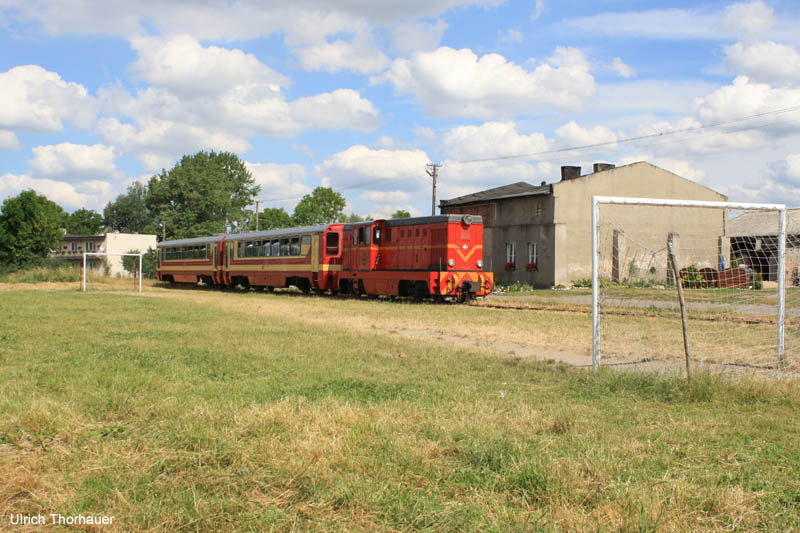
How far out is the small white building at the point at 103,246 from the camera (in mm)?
77625

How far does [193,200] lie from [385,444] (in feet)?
274

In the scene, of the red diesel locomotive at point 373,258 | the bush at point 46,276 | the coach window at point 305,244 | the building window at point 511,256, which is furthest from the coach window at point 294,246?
the bush at point 46,276

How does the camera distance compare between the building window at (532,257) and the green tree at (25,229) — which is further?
the green tree at (25,229)

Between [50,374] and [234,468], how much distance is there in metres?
4.77

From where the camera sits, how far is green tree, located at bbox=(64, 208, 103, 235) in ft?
403

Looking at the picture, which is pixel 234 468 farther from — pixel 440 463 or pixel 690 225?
pixel 690 225

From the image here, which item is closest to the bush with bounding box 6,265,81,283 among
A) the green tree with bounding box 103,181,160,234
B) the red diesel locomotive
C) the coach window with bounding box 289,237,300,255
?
the red diesel locomotive

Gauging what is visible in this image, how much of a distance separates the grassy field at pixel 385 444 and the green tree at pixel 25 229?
8118 centimetres

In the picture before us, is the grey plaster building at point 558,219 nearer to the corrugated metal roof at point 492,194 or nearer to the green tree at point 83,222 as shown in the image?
the corrugated metal roof at point 492,194

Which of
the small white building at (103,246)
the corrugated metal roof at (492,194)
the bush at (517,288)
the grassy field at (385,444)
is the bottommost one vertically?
the grassy field at (385,444)

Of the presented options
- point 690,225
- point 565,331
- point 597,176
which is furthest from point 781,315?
point 690,225

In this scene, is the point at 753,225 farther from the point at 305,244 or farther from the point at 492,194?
the point at 305,244

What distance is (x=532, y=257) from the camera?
3831 centimetres

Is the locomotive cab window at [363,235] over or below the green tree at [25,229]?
below
